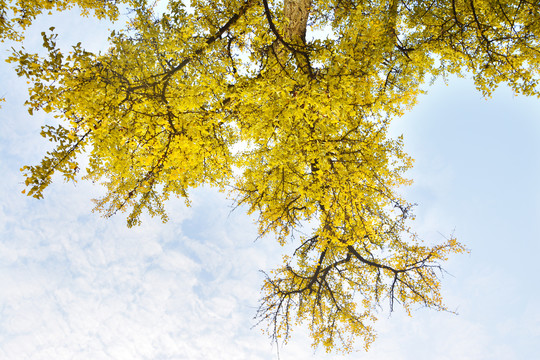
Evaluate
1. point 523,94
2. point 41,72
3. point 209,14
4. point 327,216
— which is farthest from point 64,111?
point 523,94

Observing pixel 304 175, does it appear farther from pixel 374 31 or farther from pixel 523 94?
pixel 523 94

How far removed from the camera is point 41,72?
126 inches

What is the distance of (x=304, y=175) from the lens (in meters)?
6.00

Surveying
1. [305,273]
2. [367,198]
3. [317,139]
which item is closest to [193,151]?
[317,139]

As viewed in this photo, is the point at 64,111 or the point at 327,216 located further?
the point at 327,216

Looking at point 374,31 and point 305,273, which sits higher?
point 374,31

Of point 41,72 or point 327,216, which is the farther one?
point 327,216

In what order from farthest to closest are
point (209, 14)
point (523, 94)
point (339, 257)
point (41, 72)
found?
1. point (339, 257)
2. point (523, 94)
3. point (209, 14)
4. point (41, 72)

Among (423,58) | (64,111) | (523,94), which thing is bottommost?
(64,111)

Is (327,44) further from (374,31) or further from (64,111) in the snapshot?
(64,111)

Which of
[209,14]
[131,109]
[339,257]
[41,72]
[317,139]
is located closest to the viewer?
[41,72]

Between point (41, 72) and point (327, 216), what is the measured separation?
5.45m

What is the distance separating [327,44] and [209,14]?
7.94ft

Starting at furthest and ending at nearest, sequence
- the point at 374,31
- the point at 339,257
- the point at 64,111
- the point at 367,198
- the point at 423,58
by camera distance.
A: the point at 339,257, the point at 423,58, the point at 367,198, the point at 374,31, the point at 64,111
